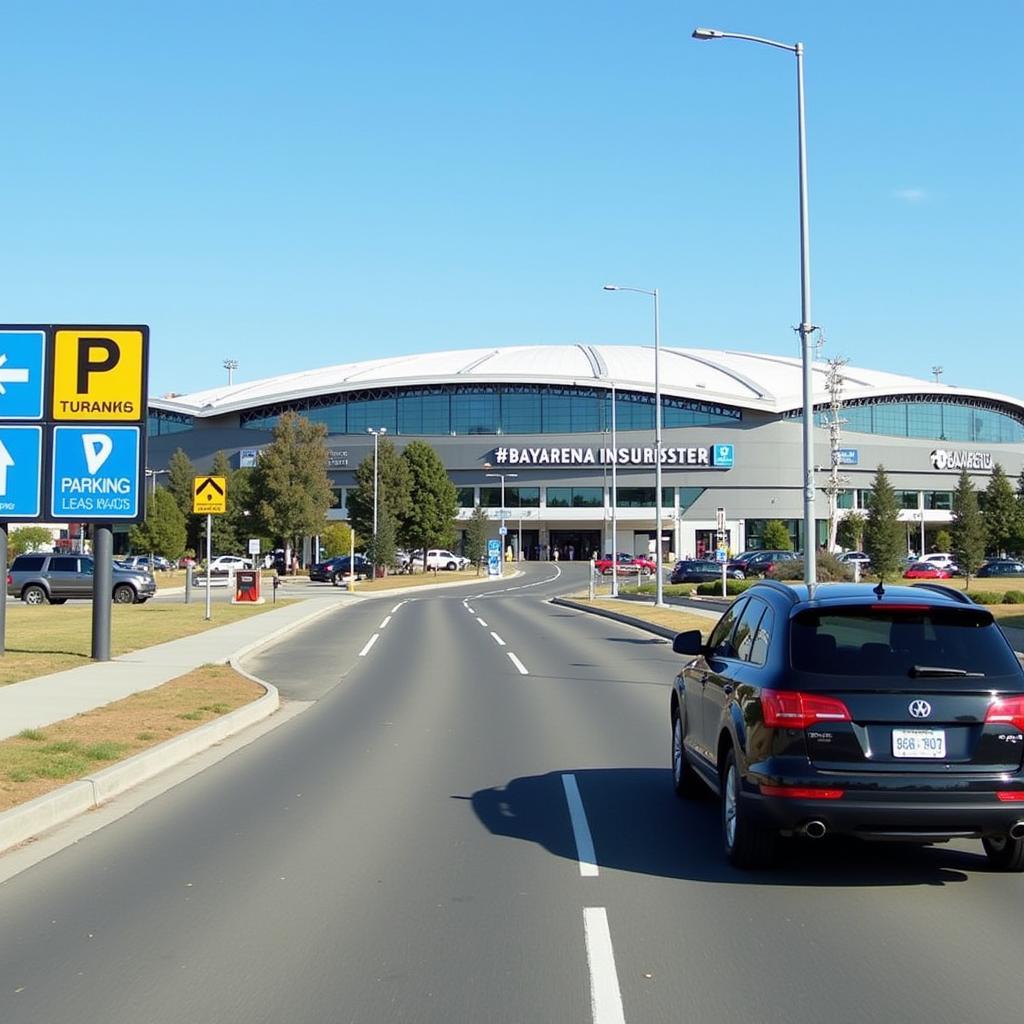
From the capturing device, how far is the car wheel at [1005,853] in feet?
24.6

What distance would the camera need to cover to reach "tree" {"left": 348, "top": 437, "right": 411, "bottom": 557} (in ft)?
272

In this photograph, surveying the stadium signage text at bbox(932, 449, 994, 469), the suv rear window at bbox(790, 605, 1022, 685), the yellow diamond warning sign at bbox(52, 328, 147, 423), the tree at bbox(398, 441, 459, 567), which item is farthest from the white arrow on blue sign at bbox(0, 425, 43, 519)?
the stadium signage text at bbox(932, 449, 994, 469)

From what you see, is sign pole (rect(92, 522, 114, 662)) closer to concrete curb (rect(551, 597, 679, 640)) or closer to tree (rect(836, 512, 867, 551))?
concrete curb (rect(551, 597, 679, 640))

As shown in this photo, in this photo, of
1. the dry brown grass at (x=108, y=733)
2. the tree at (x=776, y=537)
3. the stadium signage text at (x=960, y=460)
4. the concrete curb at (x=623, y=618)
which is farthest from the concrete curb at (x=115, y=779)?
the stadium signage text at (x=960, y=460)

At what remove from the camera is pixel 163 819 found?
919 cm

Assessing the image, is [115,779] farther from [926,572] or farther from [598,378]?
[598,378]

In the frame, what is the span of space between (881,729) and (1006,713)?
2.41ft

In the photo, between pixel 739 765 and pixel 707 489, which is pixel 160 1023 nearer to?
pixel 739 765

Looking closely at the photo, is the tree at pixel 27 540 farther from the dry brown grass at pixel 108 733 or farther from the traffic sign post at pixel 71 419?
the dry brown grass at pixel 108 733

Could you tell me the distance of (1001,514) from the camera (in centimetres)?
8175

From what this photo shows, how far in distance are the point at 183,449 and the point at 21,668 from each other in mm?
100699

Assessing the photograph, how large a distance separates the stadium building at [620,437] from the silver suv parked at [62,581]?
6476 cm

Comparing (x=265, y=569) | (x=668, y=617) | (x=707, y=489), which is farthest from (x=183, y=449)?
(x=668, y=617)

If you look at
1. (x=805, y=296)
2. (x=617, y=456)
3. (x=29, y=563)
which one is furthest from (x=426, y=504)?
(x=805, y=296)
